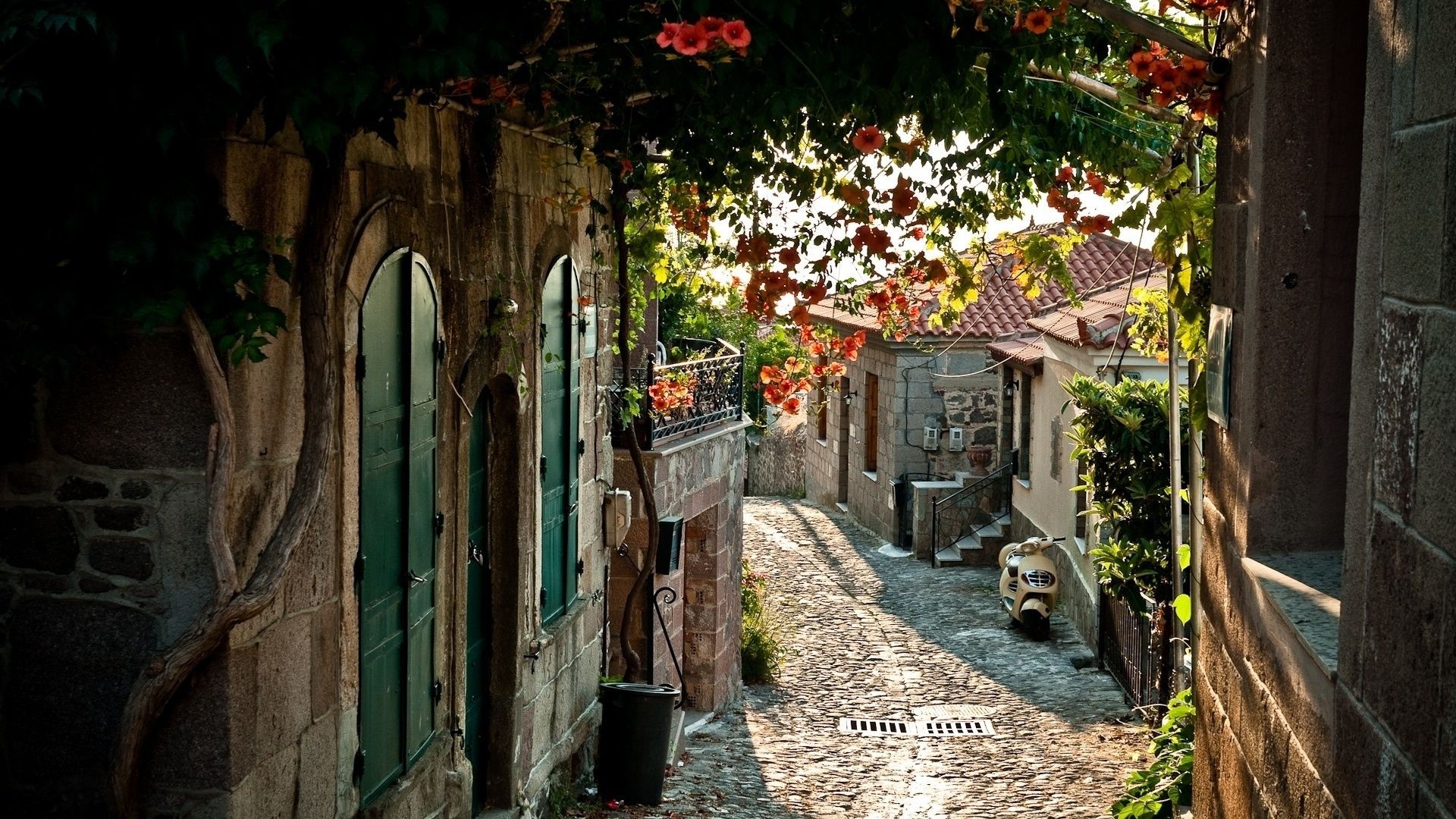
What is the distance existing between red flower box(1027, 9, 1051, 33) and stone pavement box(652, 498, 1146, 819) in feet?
17.8

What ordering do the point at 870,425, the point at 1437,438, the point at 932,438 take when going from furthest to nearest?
the point at 870,425 → the point at 932,438 → the point at 1437,438

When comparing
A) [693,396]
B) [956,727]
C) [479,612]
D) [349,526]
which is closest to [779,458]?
[693,396]

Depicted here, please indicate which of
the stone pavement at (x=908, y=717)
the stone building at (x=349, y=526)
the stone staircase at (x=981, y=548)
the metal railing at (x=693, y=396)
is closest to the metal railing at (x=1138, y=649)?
the stone pavement at (x=908, y=717)

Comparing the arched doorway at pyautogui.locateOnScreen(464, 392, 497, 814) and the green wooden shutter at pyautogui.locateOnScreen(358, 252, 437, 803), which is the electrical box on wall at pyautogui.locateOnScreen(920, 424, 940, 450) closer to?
the arched doorway at pyautogui.locateOnScreen(464, 392, 497, 814)

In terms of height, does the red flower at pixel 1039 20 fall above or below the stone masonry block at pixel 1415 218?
above

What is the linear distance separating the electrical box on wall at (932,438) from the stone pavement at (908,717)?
3181mm

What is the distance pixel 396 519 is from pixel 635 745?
3.62m

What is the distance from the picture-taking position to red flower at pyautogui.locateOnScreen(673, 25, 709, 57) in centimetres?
347

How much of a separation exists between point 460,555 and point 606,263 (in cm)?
317

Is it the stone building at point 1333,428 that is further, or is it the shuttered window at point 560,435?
the shuttered window at point 560,435

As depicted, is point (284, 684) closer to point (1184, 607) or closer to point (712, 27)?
point (712, 27)

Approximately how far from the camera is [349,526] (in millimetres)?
4676

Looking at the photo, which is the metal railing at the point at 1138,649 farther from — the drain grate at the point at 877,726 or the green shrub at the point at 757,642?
the green shrub at the point at 757,642

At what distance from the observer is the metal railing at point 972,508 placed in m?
20.7
